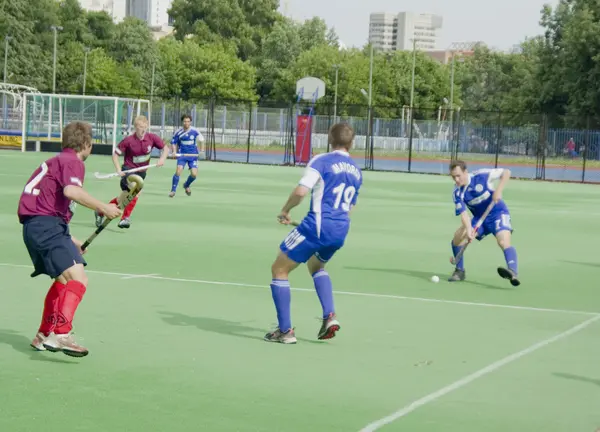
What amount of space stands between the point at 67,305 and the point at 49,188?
84cm

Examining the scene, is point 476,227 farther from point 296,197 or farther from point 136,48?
point 136,48

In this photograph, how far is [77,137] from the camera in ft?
27.0

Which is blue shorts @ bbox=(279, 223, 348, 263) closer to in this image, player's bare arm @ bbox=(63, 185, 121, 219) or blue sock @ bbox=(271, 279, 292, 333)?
blue sock @ bbox=(271, 279, 292, 333)

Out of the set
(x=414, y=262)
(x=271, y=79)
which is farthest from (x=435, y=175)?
(x=271, y=79)

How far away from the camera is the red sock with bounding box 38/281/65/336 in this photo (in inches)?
328

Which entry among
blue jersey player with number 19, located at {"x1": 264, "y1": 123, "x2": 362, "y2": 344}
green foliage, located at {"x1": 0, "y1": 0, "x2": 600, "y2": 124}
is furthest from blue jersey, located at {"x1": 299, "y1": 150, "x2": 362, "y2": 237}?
green foliage, located at {"x1": 0, "y1": 0, "x2": 600, "y2": 124}

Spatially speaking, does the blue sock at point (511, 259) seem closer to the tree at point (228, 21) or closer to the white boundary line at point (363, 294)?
the white boundary line at point (363, 294)

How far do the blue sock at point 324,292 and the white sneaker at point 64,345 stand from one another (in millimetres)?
2041

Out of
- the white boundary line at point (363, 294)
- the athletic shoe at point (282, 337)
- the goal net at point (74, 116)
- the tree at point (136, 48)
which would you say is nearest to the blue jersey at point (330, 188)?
the athletic shoe at point (282, 337)

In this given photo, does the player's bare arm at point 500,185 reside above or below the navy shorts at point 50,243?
above

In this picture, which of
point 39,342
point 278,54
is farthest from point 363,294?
point 278,54

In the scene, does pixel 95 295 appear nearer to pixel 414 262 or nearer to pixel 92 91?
Answer: pixel 414 262

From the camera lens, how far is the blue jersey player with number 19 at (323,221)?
903 centimetres

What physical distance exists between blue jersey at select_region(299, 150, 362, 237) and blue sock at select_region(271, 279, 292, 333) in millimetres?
509
